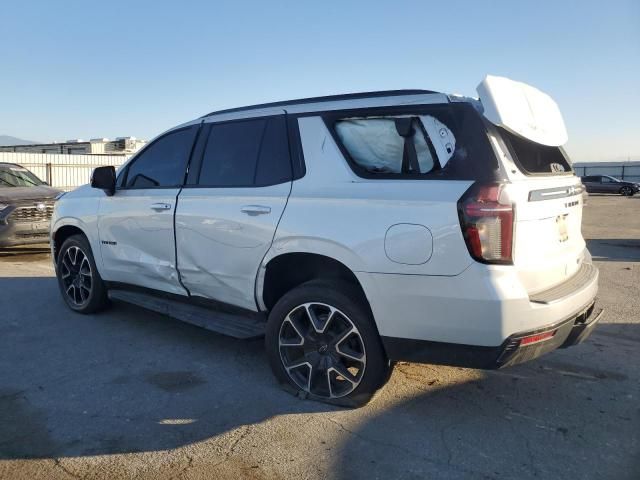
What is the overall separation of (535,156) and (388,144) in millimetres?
926

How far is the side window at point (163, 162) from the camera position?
183 inches

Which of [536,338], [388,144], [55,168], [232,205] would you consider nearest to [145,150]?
[232,205]

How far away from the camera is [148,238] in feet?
15.5

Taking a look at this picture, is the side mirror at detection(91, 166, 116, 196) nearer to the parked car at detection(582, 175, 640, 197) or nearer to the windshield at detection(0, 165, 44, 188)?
the windshield at detection(0, 165, 44, 188)

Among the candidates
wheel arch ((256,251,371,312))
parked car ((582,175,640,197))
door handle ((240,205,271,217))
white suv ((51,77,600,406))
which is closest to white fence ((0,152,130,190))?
white suv ((51,77,600,406))

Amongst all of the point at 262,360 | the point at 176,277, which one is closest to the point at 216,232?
the point at 176,277

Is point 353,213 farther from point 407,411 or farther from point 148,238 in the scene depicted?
point 148,238

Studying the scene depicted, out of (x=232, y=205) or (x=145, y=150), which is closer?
(x=232, y=205)

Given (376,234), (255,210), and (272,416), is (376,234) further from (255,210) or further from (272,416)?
(272,416)

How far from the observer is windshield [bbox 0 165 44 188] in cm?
1073

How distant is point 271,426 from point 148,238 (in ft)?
7.05

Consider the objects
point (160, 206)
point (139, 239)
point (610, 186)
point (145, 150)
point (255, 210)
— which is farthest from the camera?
point (610, 186)

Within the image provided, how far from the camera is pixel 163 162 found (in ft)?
15.9

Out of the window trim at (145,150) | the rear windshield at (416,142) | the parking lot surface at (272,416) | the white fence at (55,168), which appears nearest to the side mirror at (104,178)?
the window trim at (145,150)
